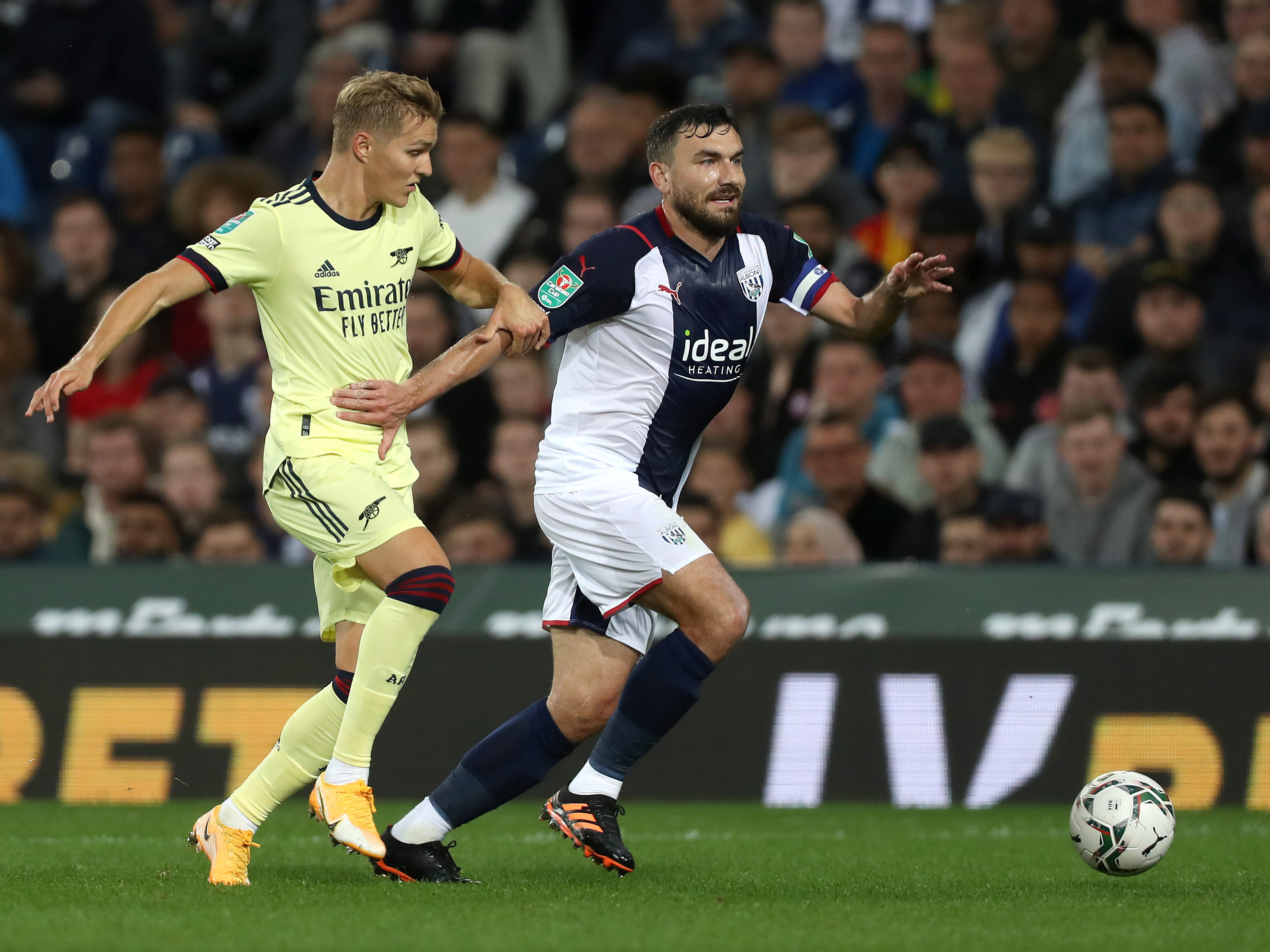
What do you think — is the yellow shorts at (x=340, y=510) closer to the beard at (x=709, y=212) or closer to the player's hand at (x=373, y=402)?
the player's hand at (x=373, y=402)

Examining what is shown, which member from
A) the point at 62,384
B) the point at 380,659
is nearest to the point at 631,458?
the point at 380,659

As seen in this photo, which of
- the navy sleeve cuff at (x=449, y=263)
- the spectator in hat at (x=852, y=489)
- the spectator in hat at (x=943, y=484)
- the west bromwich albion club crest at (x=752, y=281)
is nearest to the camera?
the west bromwich albion club crest at (x=752, y=281)

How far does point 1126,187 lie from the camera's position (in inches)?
450

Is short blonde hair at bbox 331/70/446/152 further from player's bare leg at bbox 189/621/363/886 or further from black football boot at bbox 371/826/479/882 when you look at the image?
black football boot at bbox 371/826/479/882

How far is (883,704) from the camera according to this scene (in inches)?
344

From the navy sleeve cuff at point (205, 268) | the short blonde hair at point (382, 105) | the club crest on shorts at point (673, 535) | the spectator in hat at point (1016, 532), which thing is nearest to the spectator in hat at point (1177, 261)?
the spectator in hat at point (1016, 532)

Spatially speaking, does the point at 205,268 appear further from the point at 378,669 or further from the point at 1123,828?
the point at 1123,828

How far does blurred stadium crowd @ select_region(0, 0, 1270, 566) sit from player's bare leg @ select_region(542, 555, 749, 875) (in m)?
4.03

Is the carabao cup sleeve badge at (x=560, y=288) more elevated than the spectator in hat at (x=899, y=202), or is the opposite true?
the spectator in hat at (x=899, y=202)

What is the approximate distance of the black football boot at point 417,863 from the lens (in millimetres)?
5734

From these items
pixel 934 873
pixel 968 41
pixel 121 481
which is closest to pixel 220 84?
pixel 121 481

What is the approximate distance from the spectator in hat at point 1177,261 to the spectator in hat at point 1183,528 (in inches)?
54.2

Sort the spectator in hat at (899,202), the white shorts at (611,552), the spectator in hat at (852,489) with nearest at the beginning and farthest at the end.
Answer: the white shorts at (611,552)
the spectator in hat at (852,489)
the spectator in hat at (899,202)

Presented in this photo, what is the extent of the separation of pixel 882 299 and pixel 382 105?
1.75 meters
